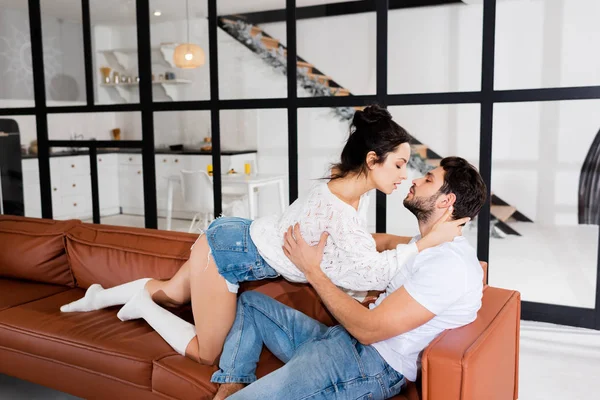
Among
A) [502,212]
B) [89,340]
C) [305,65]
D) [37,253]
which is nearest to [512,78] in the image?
[502,212]

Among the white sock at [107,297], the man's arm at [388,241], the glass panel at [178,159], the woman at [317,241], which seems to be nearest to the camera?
the woman at [317,241]

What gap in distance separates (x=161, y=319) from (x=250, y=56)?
7.54 feet

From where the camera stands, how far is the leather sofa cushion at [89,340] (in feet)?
6.57

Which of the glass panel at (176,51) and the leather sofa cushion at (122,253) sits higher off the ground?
the glass panel at (176,51)

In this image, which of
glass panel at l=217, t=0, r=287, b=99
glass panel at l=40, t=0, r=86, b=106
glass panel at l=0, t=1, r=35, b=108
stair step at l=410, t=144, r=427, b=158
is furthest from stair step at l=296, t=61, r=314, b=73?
glass panel at l=0, t=1, r=35, b=108

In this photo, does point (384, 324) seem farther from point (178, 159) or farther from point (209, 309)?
point (178, 159)

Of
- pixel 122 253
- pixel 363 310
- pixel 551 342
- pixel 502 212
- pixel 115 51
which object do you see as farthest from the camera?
pixel 115 51

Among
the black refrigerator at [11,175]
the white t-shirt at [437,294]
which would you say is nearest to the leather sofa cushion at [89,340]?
the white t-shirt at [437,294]

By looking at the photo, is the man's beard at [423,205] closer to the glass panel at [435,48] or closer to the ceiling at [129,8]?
the glass panel at [435,48]

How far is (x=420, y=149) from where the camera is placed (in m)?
3.45

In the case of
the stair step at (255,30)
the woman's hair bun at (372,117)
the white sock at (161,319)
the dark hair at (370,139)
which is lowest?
the white sock at (161,319)

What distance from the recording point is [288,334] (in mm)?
1897

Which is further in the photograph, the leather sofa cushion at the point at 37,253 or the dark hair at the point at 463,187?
the leather sofa cushion at the point at 37,253

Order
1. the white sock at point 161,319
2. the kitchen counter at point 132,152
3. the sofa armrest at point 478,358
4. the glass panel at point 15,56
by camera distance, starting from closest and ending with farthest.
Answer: the sofa armrest at point 478,358 → the white sock at point 161,319 → the kitchen counter at point 132,152 → the glass panel at point 15,56
